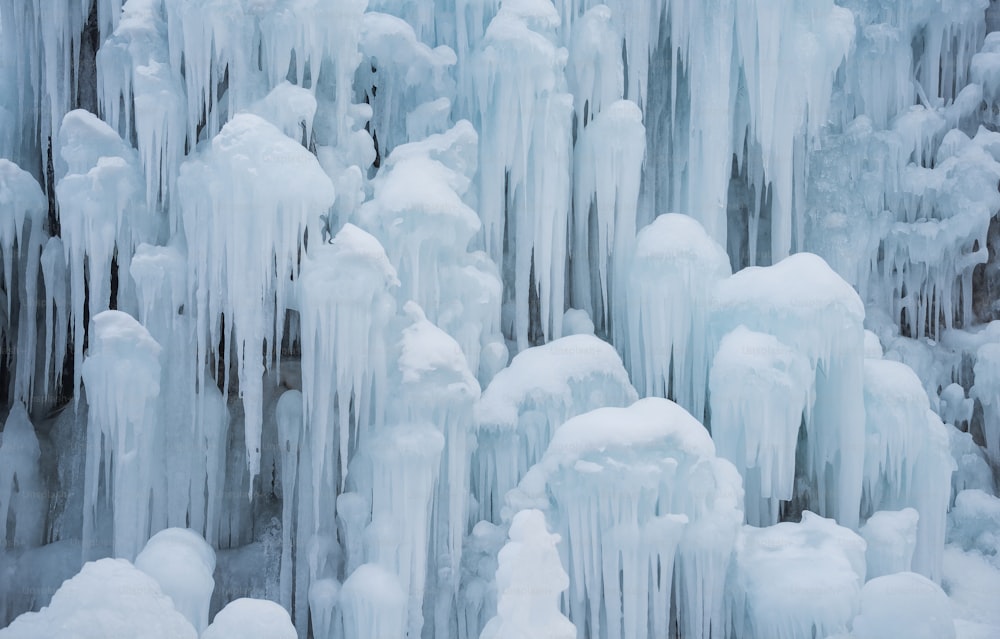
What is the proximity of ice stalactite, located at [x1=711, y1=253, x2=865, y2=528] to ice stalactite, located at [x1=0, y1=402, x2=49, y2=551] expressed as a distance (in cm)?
620

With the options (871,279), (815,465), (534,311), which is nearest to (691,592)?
(815,465)

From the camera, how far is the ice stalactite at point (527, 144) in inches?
378

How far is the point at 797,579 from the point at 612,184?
13.0 feet

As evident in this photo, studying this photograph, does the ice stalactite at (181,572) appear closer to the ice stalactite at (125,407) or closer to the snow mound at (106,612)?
the ice stalactite at (125,407)

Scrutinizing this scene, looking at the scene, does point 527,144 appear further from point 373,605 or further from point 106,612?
point 106,612

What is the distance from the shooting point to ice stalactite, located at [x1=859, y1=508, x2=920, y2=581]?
8773mm

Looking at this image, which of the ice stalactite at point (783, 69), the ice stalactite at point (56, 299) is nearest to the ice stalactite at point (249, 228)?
the ice stalactite at point (56, 299)

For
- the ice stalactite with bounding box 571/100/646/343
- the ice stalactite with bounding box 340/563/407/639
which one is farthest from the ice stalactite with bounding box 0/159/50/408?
the ice stalactite with bounding box 571/100/646/343

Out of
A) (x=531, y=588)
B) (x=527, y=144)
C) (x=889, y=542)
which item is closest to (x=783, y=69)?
(x=527, y=144)

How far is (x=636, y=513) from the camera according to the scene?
26.0ft

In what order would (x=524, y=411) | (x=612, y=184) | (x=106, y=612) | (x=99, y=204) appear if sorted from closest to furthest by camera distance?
(x=106, y=612) < (x=99, y=204) < (x=524, y=411) < (x=612, y=184)

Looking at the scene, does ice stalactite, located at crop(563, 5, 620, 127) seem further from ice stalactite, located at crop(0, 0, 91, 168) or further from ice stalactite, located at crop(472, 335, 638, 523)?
ice stalactite, located at crop(0, 0, 91, 168)

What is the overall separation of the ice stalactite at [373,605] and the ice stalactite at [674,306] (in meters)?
3.12

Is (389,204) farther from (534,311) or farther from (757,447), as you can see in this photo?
(757,447)
